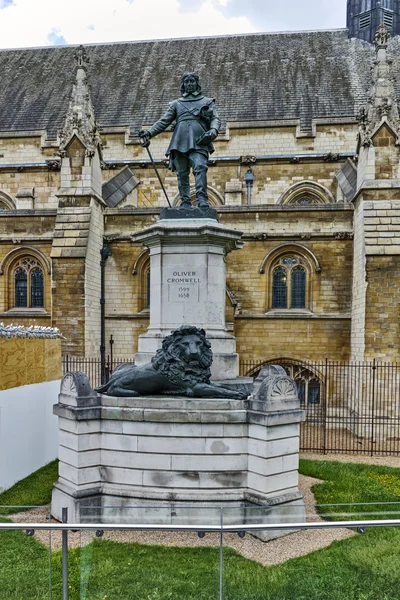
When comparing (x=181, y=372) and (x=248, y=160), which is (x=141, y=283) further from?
(x=181, y=372)

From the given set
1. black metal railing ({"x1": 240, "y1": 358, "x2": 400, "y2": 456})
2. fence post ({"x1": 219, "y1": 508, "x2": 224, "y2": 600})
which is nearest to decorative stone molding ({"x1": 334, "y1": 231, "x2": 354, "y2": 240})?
black metal railing ({"x1": 240, "y1": 358, "x2": 400, "y2": 456})

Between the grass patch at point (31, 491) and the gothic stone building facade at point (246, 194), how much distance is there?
6.39 m

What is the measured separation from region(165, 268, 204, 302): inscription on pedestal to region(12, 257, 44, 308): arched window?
1011 cm

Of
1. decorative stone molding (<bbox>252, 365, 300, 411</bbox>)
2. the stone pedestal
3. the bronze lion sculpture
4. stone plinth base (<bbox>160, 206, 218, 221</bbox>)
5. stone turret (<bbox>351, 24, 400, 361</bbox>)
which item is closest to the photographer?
decorative stone molding (<bbox>252, 365, 300, 411</bbox>)

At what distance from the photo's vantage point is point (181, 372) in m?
6.66

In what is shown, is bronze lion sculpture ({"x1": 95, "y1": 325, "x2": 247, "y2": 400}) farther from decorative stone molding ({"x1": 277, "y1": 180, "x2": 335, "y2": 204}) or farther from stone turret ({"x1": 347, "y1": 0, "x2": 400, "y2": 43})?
stone turret ({"x1": 347, "y1": 0, "x2": 400, "y2": 43})

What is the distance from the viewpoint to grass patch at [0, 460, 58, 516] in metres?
7.41

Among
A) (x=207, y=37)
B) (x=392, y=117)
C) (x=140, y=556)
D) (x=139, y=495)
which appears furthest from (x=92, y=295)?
(x=207, y=37)

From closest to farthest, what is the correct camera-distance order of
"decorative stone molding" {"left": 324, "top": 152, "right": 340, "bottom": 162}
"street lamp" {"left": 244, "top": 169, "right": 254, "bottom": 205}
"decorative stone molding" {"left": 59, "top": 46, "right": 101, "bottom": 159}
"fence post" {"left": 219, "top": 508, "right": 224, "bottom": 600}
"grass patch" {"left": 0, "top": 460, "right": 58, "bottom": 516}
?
1. "fence post" {"left": 219, "top": 508, "right": 224, "bottom": 600}
2. "grass patch" {"left": 0, "top": 460, "right": 58, "bottom": 516}
3. "decorative stone molding" {"left": 59, "top": 46, "right": 101, "bottom": 159}
4. "decorative stone molding" {"left": 324, "top": 152, "right": 340, "bottom": 162}
5. "street lamp" {"left": 244, "top": 169, "right": 254, "bottom": 205}

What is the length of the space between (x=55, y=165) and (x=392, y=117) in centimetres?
1330

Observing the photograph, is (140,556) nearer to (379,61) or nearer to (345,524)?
(345,524)

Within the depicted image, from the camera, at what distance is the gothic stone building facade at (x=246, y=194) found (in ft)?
47.7

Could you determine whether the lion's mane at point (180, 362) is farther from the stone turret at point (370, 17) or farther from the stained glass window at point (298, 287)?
the stone turret at point (370, 17)

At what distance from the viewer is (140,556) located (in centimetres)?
388
